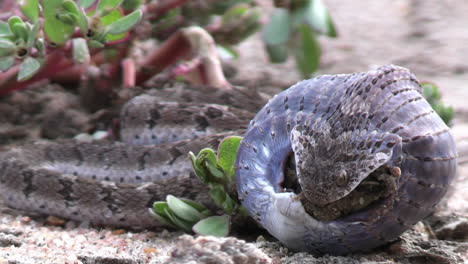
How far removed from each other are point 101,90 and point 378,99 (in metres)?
2.39

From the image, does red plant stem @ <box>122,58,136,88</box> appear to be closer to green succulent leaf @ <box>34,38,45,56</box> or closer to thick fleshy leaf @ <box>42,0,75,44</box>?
thick fleshy leaf @ <box>42,0,75,44</box>

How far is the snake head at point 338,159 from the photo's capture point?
1811mm

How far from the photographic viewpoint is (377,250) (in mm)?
2164

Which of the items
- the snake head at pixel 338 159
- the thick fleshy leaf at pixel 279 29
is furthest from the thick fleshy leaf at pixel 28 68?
the thick fleshy leaf at pixel 279 29

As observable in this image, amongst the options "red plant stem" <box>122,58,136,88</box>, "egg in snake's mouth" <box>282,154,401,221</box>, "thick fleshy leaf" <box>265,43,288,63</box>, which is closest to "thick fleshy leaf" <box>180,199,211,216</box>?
"egg in snake's mouth" <box>282,154,401,221</box>

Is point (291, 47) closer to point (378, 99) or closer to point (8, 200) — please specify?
point (8, 200)

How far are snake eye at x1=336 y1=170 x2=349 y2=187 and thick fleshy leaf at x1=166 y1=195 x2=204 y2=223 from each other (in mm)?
785

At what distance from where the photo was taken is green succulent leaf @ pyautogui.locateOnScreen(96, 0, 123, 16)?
8.88 feet

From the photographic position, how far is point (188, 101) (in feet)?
12.1

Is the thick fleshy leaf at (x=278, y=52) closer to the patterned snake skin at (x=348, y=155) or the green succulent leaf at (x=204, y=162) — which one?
the green succulent leaf at (x=204, y=162)

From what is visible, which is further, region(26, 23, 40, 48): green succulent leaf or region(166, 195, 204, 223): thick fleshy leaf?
region(26, 23, 40, 48): green succulent leaf

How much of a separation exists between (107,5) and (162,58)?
4.38ft

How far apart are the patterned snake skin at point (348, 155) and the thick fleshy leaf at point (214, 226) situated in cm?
20

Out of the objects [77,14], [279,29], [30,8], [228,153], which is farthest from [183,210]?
[279,29]
